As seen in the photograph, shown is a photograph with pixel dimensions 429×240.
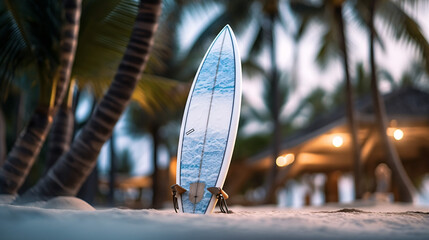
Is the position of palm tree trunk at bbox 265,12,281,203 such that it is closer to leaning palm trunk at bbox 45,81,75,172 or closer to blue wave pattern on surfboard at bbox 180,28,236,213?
leaning palm trunk at bbox 45,81,75,172

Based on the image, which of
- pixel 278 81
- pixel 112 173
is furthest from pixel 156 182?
pixel 278 81

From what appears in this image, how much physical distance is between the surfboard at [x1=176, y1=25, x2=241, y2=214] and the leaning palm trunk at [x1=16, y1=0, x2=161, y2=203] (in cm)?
83

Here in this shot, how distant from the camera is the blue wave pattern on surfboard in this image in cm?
526

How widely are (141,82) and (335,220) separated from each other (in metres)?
5.40

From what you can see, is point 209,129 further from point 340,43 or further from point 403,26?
point 340,43

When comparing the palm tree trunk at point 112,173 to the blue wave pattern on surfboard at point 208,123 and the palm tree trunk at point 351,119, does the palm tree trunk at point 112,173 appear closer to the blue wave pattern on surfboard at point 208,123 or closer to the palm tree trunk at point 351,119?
the palm tree trunk at point 351,119

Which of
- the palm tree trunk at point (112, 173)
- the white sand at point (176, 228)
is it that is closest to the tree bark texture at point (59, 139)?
the white sand at point (176, 228)

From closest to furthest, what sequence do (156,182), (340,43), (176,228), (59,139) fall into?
(176,228)
(59,139)
(340,43)
(156,182)

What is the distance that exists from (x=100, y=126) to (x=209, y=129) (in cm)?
146

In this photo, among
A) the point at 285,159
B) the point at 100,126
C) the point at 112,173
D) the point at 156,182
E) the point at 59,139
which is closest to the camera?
the point at 100,126

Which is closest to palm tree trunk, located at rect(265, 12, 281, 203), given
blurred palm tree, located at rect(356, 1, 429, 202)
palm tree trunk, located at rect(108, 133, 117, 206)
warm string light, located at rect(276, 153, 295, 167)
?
warm string light, located at rect(276, 153, 295, 167)

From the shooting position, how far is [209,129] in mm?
5414

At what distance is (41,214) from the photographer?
3.35 meters

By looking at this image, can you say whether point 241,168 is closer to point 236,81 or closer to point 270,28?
point 270,28
